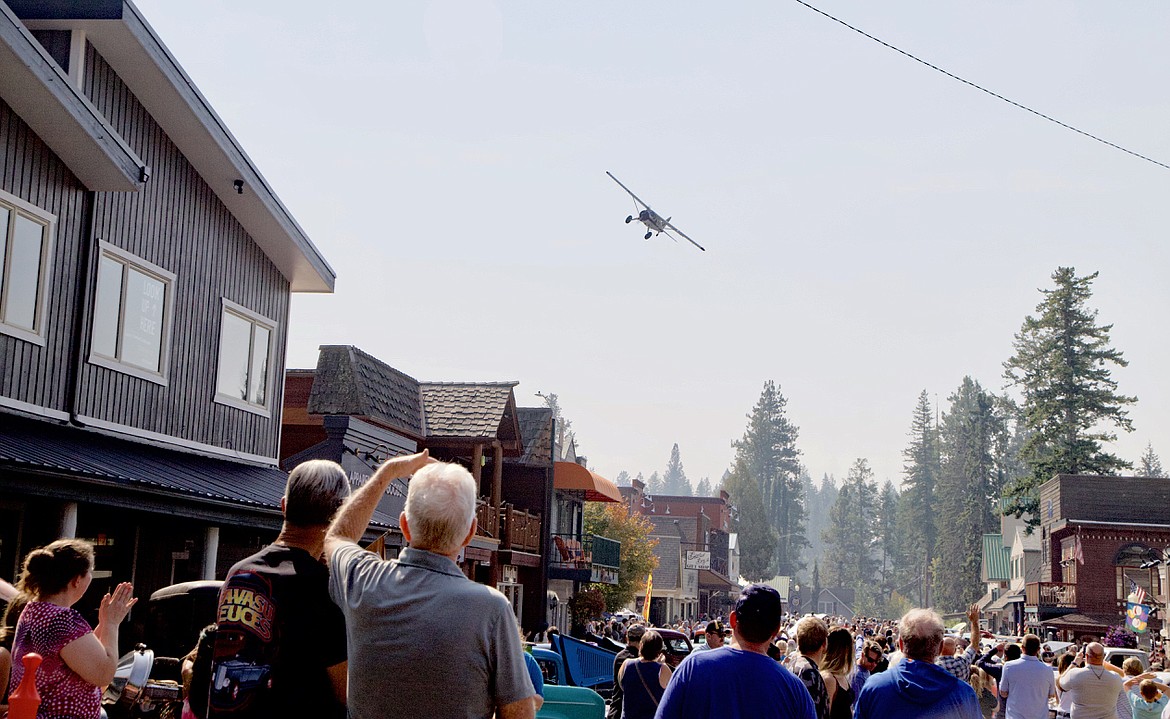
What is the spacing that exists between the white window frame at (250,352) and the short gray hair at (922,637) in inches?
536

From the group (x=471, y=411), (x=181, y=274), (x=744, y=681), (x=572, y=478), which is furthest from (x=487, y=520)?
(x=744, y=681)

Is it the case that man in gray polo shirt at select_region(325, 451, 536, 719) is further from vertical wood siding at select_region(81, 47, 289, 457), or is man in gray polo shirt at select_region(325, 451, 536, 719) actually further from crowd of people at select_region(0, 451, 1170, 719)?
vertical wood siding at select_region(81, 47, 289, 457)

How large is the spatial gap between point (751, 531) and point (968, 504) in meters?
20.6

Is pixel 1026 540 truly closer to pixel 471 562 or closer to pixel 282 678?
pixel 471 562

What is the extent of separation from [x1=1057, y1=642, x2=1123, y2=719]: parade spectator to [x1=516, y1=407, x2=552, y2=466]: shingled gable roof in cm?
2206

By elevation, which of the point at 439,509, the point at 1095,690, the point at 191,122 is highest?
the point at 191,122

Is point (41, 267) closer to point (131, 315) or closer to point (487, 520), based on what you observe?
point (131, 315)

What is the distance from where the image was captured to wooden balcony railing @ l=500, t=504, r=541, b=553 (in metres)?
31.3

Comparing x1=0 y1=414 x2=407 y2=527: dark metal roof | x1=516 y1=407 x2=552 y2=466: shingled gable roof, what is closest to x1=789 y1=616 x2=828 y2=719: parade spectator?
x1=0 y1=414 x2=407 y2=527: dark metal roof

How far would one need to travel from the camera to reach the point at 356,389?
25.8 metres

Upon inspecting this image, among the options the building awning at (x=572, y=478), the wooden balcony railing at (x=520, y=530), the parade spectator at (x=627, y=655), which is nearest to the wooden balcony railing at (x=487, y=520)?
the wooden balcony railing at (x=520, y=530)

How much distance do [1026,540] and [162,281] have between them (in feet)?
219

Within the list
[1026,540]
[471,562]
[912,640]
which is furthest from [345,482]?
[1026,540]

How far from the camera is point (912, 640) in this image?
6.61 meters
